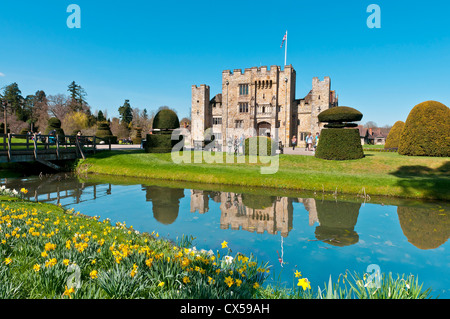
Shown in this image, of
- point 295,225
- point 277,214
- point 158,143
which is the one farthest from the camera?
point 158,143

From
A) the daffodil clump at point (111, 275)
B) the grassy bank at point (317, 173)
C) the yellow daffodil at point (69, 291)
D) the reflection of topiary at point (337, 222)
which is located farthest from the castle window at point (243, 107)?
the yellow daffodil at point (69, 291)

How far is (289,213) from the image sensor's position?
10.1m

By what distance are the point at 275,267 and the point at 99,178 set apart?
16476 millimetres

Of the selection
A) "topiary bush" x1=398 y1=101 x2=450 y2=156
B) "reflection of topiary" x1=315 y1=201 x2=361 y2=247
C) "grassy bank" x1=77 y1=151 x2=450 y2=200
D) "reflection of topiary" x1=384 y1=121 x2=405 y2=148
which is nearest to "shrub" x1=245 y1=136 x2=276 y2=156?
"grassy bank" x1=77 y1=151 x2=450 y2=200

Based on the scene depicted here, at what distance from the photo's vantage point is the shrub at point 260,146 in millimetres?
21875

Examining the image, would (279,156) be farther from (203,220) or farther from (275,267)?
(275,267)

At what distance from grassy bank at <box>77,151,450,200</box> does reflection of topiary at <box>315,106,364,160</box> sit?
940 millimetres

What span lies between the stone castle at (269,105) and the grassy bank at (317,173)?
869 inches

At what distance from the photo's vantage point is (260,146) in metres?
22.0

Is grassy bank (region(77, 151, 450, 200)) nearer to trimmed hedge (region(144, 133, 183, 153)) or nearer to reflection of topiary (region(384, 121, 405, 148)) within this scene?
trimmed hedge (region(144, 133, 183, 153))

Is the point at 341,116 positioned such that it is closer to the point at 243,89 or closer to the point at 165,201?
the point at 165,201

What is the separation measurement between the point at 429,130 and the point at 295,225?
1833cm

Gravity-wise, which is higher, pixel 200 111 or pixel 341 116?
pixel 200 111

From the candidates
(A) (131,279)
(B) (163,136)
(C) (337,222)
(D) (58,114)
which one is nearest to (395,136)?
(B) (163,136)
